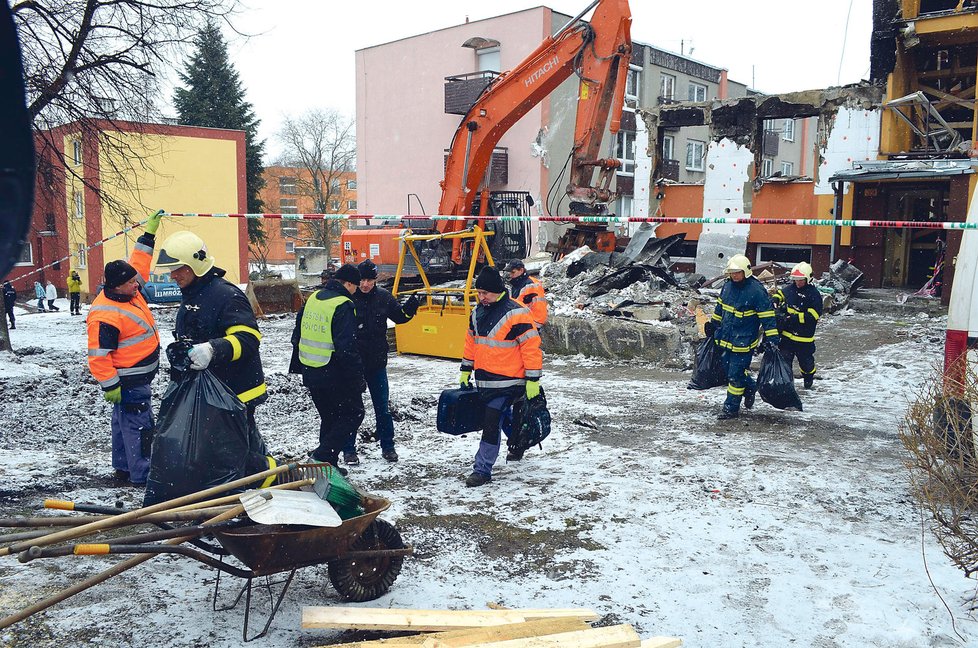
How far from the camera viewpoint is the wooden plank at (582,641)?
3217 millimetres

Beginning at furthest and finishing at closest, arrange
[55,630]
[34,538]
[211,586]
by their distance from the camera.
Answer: [211,586], [55,630], [34,538]

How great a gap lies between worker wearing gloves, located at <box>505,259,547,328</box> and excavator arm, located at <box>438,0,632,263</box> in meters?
5.30

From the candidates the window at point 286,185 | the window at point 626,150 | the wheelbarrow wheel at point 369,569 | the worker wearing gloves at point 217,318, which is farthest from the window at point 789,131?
the wheelbarrow wheel at point 369,569

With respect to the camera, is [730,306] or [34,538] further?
[730,306]

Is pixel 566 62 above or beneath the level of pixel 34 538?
above

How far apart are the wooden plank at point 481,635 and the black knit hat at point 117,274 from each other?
11.6 ft

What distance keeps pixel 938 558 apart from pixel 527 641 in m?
2.74

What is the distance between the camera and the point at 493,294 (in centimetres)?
617

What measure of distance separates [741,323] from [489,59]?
2571 centimetres

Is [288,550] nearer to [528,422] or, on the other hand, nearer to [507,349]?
[507,349]

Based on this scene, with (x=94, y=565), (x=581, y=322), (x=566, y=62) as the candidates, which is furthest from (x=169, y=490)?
(x=566, y=62)

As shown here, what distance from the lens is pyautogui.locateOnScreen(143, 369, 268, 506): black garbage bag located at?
388 centimetres

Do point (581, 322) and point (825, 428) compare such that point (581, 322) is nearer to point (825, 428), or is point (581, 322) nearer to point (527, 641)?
point (825, 428)

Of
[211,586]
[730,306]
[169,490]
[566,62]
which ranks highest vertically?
[566,62]
